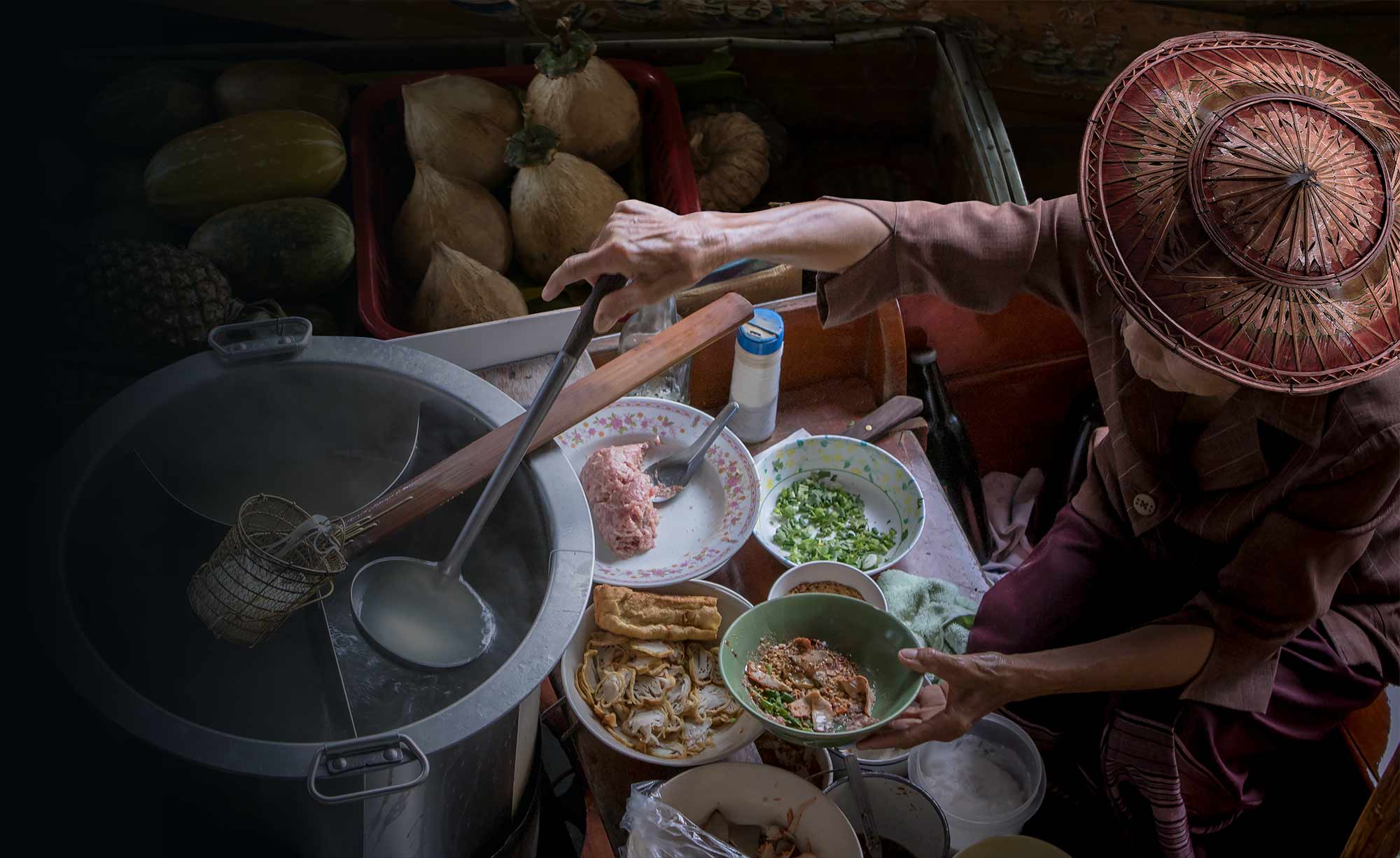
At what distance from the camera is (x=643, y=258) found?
120 cm

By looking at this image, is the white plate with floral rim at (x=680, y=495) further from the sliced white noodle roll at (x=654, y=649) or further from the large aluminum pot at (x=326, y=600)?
the large aluminum pot at (x=326, y=600)

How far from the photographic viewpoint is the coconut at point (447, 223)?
1831 millimetres

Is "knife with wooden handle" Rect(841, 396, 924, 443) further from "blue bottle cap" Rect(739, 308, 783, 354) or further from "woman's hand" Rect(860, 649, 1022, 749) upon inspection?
"woman's hand" Rect(860, 649, 1022, 749)

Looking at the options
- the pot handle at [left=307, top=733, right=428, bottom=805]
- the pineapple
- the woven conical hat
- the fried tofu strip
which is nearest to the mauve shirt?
the woven conical hat

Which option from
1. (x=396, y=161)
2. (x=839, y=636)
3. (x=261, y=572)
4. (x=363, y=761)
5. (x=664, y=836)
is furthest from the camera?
(x=396, y=161)

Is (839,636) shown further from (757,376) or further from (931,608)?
(757,376)

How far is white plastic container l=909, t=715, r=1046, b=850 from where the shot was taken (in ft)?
4.90

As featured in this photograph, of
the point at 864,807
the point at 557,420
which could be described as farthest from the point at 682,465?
the point at 864,807

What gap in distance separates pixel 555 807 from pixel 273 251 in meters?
1.06

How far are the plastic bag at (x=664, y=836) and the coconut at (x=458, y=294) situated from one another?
0.89 m

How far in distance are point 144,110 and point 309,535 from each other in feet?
3.72

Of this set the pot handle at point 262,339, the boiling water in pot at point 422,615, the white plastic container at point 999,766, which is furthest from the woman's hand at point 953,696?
the pot handle at point 262,339

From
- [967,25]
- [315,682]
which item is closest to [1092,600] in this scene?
[315,682]

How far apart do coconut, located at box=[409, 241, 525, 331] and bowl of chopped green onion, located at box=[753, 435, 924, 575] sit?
0.55 metres
